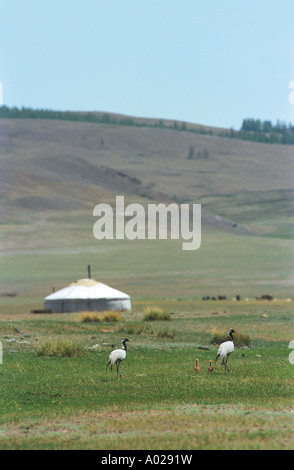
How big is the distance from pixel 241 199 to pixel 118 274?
66.8 metres

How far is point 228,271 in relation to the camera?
70.0 metres

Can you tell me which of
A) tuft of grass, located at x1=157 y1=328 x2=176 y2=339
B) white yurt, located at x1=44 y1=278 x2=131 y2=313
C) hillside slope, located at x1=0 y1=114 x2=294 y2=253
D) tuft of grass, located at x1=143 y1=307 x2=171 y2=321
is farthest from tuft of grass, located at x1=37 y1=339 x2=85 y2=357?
hillside slope, located at x1=0 y1=114 x2=294 y2=253

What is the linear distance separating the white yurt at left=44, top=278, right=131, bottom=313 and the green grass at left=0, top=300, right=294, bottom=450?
15.5 m

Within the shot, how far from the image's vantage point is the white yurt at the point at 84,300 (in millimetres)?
42969

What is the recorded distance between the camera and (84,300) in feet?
141

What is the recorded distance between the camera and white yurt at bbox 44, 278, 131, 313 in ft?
141

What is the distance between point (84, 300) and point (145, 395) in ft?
95.6

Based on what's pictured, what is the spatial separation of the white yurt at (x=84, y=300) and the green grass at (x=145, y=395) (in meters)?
15.5

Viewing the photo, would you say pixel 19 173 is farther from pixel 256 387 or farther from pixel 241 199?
pixel 256 387

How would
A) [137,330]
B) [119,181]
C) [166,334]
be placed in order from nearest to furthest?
[166,334] < [137,330] < [119,181]

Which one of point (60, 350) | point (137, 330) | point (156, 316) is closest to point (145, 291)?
point (156, 316)

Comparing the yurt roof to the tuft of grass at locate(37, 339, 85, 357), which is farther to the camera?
the yurt roof

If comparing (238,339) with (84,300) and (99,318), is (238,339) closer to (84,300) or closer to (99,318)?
(99,318)

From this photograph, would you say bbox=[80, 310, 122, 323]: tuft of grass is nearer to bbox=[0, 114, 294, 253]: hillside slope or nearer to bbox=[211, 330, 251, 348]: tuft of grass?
bbox=[211, 330, 251, 348]: tuft of grass
